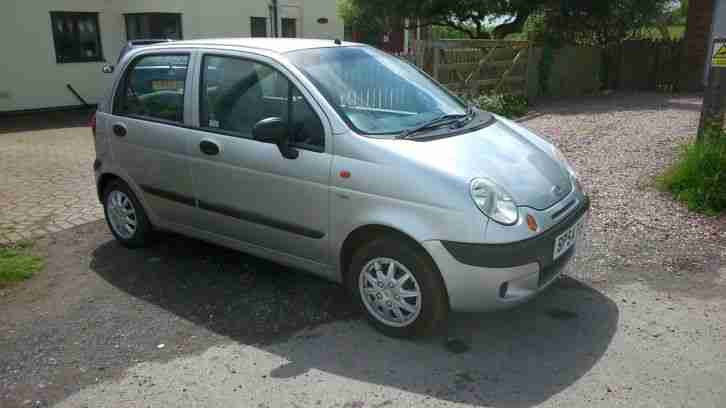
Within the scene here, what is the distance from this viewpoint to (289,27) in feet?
65.2

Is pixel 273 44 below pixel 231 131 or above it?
above

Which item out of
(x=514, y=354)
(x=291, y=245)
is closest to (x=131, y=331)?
(x=291, y=245)

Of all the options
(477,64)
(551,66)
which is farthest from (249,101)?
(551,66)

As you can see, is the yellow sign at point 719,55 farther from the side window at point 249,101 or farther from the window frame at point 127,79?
the window frame at point 127,79

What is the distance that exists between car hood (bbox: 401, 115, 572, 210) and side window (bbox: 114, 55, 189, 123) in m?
2.07

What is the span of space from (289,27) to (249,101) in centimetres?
1629

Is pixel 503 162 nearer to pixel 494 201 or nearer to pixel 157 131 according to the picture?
pixel 494 201

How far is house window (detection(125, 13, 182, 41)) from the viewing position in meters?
16.1

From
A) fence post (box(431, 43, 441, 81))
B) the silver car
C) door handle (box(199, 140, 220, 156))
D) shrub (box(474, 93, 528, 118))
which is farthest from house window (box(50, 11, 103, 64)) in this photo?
door handle (box(199, 140, 220, 156))

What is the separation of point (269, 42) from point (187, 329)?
2171 mm

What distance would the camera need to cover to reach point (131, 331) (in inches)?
163

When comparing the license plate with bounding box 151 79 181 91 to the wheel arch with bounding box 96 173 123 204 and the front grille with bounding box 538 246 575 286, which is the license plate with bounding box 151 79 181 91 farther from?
the front grille with bounding box 538 246 575 286

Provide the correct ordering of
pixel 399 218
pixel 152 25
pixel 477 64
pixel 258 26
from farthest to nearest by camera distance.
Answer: pixel 258 26, pixel 152 25, pixel 477 64, pixel 399 218

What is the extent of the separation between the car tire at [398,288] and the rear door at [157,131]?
1.66m
